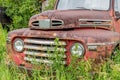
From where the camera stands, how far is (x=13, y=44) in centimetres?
625

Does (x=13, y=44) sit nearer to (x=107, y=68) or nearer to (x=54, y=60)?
(x=54, y=60)

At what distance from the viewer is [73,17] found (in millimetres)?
6152

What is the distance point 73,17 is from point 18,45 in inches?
41.1

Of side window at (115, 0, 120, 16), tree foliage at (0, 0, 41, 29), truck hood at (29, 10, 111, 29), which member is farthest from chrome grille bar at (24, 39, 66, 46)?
tree foliage at (0, 0, 41, 29)

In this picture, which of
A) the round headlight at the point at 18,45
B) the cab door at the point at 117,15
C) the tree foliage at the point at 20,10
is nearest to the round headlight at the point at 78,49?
the round headlight at the point at 18,45

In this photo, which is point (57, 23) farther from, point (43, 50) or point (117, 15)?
point (117, 15)

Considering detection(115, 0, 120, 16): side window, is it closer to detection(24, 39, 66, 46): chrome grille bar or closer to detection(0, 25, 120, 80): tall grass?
detection(0, 25, 120, 80): tall grass

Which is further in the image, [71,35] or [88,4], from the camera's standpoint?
[88,4]

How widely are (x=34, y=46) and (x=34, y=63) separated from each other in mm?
347

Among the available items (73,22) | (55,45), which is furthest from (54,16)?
(55,45)

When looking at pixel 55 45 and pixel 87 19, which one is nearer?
pixel 55 45

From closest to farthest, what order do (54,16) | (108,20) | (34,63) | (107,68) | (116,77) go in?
(116,77) < (107,68) < (34,63) < (54,16) < (108,20)

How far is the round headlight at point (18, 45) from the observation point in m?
6.12

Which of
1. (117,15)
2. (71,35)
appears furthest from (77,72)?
(117,15)
